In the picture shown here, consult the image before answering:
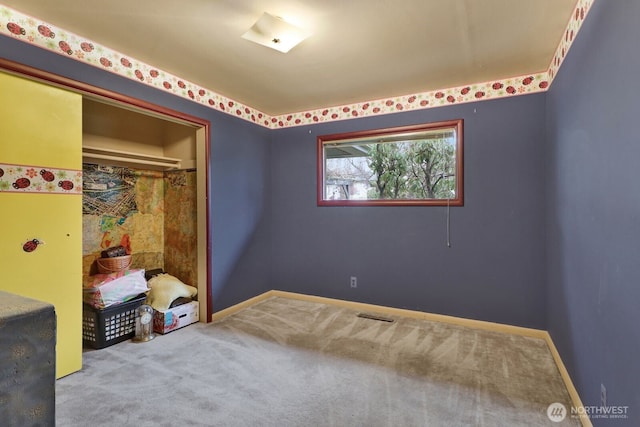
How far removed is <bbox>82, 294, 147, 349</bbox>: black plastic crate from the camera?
101 inches

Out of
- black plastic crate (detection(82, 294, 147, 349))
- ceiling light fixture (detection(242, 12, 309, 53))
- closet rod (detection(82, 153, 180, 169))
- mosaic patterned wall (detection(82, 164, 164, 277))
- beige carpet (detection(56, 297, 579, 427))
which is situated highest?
ceiling light fixture (detection(242, 12, 309, 53))

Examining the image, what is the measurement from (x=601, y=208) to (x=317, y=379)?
194 cm

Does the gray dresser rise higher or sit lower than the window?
lower

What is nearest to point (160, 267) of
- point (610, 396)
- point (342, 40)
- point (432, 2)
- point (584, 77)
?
point (342, 40)

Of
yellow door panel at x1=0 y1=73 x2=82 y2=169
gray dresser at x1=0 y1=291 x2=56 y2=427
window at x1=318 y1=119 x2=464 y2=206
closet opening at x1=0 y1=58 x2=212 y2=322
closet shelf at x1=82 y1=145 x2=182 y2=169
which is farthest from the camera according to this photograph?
window at x1=318 y1=119 x2=464 y2=206

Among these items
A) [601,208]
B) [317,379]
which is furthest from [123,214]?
[601,208]

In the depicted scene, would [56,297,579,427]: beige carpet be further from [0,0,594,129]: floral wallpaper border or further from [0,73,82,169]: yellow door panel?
[0,0,594,129]: floral wallpaper border

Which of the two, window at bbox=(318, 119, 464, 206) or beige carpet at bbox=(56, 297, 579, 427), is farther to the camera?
window at bbox=(318, 119, 464, 206)

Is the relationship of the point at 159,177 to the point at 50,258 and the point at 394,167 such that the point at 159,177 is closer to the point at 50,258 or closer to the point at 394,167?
the point at 50,258

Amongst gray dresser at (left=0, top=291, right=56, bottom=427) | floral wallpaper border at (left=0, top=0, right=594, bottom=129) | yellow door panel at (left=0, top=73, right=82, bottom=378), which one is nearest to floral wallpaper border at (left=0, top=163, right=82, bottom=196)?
yellow door panel at (left=0, top=73, right=82, bottom=378)

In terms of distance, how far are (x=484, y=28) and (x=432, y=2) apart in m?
0.52

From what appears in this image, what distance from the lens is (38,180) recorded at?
2.02 metres

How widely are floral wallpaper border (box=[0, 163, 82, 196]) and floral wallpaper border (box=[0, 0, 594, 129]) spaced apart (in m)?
0.81

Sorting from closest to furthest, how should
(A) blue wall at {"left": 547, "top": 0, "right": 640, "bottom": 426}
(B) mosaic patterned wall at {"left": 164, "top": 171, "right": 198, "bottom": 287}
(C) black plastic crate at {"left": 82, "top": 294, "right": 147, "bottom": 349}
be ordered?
(A) blue wall at {"left": 547, "top": 0, "right": 640, "bottom": 426} < (C) black plastic crate at {"left": 82, "top": 294, "right": 147, "bottom": 349} < (B) mosaic patterned wall at {"left": 164, "top": 171, "right": 198, "bottom": 287}
